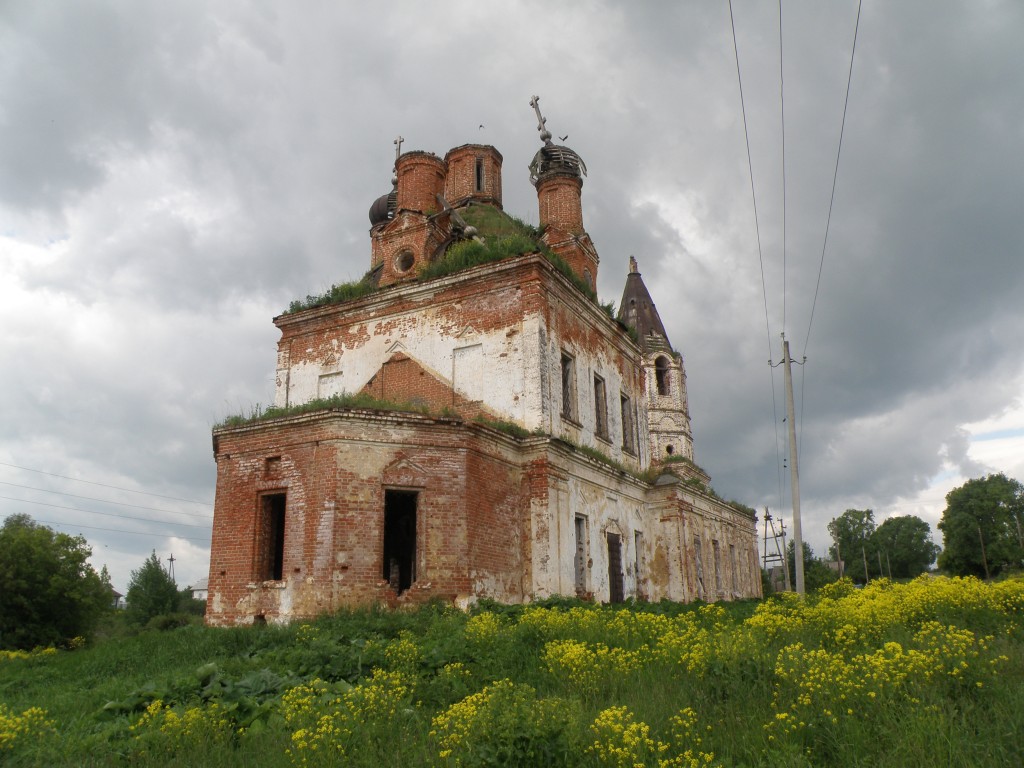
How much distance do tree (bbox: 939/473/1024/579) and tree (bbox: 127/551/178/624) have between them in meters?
62.8

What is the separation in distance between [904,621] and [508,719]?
6.14 m

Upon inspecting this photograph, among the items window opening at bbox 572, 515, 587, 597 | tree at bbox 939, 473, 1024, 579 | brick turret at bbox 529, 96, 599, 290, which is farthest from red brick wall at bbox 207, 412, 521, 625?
tree at bbox 939, 473, 1024, 579

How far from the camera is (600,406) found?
19.1 meters

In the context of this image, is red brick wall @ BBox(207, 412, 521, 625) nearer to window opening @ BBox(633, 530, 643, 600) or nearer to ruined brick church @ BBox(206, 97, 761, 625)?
ruined brick church @ BBox(206, 97, 761, 625)

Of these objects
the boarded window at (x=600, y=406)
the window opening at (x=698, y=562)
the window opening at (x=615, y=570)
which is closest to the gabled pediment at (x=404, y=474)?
the window opening at (x=615, y=570)

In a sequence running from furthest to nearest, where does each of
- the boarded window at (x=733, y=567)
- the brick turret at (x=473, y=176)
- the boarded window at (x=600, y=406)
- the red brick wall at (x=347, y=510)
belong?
the boarded window at (x=733, y=567) → the brick turret at (x=473, y=176) → the boarded window at (x=600, y=406) → the red brick wall at (x=347, y=510)

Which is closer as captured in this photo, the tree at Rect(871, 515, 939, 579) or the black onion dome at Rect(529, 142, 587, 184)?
the black onion dome at Rect(529, 142, 587, 184)

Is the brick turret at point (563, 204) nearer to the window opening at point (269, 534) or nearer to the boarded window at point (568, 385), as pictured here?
the boarded window at point (568, 385)

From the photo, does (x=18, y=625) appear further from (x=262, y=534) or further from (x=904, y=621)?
(x=904, y=621)

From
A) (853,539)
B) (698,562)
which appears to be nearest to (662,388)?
(698,562)

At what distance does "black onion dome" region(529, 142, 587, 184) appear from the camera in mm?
22219

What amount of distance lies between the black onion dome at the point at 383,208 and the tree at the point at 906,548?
85509 millimetres

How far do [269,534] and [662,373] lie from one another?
28648mm

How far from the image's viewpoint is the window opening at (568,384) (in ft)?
56.7
